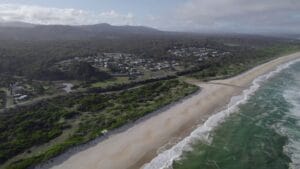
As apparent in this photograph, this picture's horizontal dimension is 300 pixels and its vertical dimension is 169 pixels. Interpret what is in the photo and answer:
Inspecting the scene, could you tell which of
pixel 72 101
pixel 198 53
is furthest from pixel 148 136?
pixel 198 53

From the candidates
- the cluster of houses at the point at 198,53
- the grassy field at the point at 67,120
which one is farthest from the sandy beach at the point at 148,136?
the cluster of houses at the point at 198,53

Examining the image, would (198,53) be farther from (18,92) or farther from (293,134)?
(293,134)

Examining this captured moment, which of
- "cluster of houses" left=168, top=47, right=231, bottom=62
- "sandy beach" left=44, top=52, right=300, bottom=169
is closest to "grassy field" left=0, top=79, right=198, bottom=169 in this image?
"sandy beach" left=44, top=52, right=300, bottom=169

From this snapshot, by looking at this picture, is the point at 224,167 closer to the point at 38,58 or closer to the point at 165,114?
the point at 165,114

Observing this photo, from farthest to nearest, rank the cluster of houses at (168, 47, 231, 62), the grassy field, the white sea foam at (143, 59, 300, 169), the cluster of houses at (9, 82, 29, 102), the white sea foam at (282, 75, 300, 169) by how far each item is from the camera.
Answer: the cluster of houses at (168, 47, 231, 62)
the cluster of houses at (9, 82, 29, 102)
the grassy field
the white sea foam at (282, 75, 300, 169)
the white sea foam at (143, 59, 300, 169)

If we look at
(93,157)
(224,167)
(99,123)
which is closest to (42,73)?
(99,123)

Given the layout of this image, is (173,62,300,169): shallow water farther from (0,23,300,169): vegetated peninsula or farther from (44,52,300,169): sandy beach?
(0,23,300,169): vegetated peninsula

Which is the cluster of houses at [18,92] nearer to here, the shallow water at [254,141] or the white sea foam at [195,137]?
the white sea foam at [195,137]
